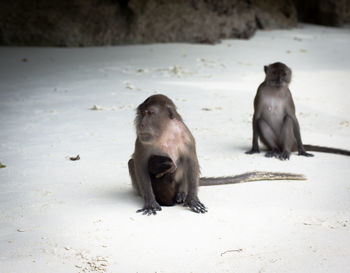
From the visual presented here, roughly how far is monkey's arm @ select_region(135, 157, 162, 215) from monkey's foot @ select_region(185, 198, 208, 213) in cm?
25

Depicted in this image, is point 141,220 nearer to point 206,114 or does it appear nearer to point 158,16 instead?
point 206,114

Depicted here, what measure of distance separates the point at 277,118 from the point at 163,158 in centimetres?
265

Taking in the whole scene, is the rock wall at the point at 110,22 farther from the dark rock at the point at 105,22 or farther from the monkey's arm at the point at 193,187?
the monkey's arm at the point at 193,187

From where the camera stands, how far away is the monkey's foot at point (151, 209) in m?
4.55

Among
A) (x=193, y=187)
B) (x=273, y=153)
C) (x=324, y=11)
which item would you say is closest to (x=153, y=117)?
(x=193, y=187)

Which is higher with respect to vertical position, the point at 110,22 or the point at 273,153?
the point at 110,22

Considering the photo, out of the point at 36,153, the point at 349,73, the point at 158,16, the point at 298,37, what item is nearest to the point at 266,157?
the point at 36,153

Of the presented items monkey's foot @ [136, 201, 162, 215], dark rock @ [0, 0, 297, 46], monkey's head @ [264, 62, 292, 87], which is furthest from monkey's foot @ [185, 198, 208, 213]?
dark rock @ [0, 0, 297, 46]

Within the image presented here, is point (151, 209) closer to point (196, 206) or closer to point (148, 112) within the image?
point (196, 206)

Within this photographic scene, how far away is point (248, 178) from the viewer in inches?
216

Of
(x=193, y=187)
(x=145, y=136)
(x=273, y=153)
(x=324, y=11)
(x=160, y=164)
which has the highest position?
(x=324, y=11)

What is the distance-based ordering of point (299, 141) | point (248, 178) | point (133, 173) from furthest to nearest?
point (299, 141)
point (248, 178)
point (133, 173)

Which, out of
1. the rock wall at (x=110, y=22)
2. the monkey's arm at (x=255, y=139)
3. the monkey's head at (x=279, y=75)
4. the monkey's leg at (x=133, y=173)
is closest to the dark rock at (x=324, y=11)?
the rock wall at (x=110, y=22)

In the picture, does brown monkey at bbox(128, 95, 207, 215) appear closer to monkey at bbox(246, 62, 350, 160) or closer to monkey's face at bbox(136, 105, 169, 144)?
monkey's face at bbox(136, 105, 169, 144)
